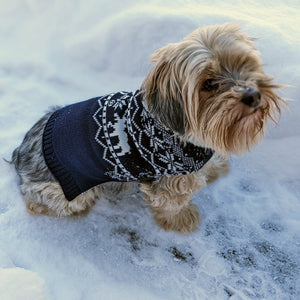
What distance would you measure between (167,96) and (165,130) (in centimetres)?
24

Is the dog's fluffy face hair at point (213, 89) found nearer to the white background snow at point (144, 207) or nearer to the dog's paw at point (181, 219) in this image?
the dog's paw at point (181, 219)

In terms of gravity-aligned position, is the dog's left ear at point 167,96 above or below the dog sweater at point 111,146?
above

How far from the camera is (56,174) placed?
240cm

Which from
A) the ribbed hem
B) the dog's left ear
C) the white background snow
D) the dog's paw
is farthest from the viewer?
the dog's paw

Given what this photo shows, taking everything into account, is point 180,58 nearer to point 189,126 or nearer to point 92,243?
point 189,126

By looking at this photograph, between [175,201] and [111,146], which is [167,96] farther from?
[175,201]

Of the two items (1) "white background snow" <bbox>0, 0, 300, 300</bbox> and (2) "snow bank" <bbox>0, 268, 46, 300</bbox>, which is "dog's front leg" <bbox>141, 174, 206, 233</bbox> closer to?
(1) "white background snow" <bbox>0, 0, 300, 300</bbox>

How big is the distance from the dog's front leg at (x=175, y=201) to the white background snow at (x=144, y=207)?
113 mm

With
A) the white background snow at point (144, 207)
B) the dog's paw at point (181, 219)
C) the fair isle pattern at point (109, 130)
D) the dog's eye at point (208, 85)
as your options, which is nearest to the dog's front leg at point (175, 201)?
the dog's paw at point (181, 219)

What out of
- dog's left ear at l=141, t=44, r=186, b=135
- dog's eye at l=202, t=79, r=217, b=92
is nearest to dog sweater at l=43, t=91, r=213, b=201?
dog's left ear at l=141, t=44, r=186, b=135

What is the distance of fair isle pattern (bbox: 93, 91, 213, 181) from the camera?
204 cm

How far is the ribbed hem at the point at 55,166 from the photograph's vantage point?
2.37 metres

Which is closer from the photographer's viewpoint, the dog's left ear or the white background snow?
the dog's left ear

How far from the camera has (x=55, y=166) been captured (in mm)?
2385
